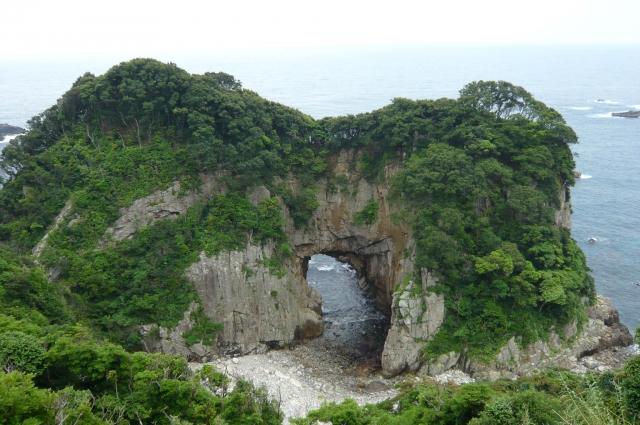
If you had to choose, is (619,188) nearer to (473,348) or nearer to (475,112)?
(475,112)

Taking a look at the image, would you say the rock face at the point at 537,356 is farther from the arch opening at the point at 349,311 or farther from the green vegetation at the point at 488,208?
the arch opening at the point at 349,311

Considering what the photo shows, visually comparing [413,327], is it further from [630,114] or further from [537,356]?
[630,114]

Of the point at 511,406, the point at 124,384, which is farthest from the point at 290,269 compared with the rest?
the point at 511,406

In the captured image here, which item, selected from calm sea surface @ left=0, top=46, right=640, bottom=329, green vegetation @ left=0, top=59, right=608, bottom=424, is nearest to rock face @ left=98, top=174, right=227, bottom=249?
green vegetation @ left=0, top=59, right=608, bottom=424

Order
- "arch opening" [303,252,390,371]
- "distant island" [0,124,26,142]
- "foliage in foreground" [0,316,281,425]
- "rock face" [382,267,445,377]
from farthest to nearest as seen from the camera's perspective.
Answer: "distant island" [0,124,26,142]
"arch opening" [303,252,390,371]
"rock face" [382,267,445,377]
"foliage in foreground" [0,316,281,425]

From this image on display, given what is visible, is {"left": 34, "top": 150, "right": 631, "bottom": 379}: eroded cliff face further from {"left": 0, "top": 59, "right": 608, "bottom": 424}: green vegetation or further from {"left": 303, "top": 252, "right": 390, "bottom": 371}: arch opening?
{"left": 303, "top": 252, "right": 390, "bottom": 371}: arch opening

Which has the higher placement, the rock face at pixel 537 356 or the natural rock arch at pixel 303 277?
the natural rock arch at pixel 303 277

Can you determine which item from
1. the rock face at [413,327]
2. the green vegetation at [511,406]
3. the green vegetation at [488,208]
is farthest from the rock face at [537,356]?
the green vegetation at [511,406]
